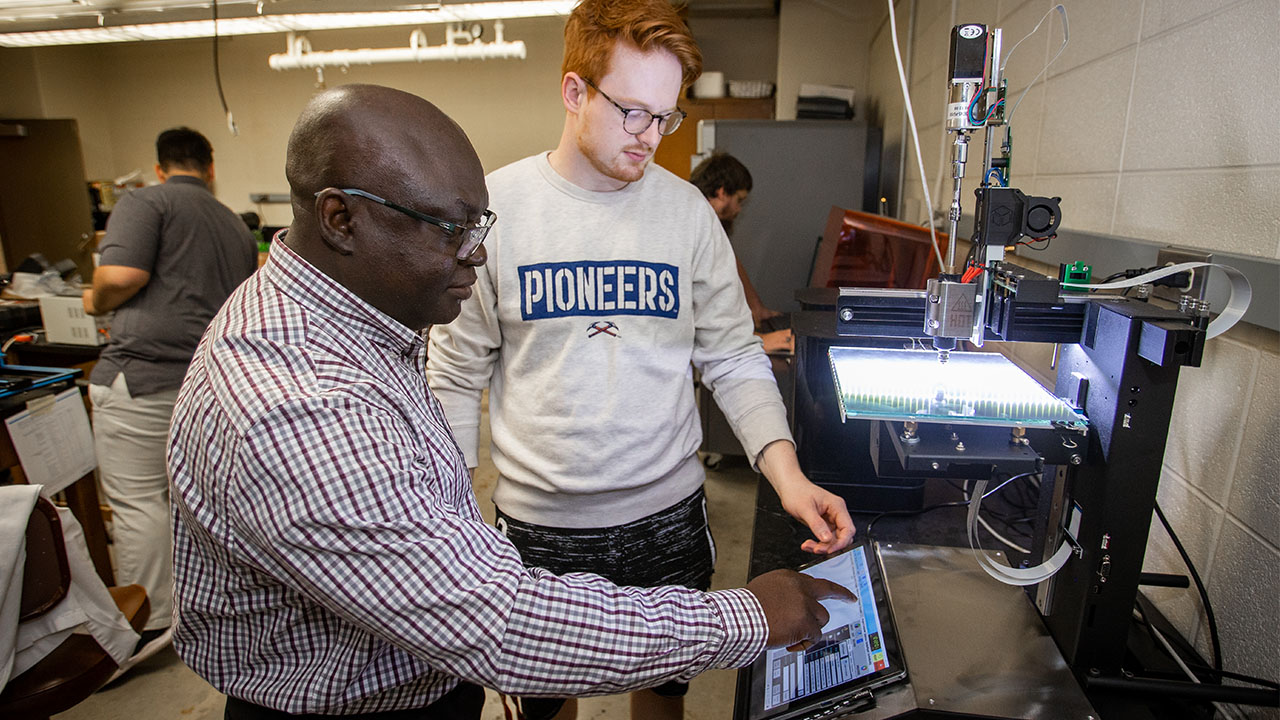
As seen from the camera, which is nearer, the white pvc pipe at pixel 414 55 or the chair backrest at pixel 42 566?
the chair backrest at pixel 42 566

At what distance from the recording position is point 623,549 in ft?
3.88

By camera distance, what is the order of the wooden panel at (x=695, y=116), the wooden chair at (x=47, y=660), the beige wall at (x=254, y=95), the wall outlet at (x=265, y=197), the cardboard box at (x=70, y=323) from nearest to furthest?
the wooden chair at (x=47, y=660), the cardboard box at (x=70, y=323), the wooden panel at (x=695, y=116), the beige wall at (x=254, y=95), the wall outlet at (x=265, y=197)

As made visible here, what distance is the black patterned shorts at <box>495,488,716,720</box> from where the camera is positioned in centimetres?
118

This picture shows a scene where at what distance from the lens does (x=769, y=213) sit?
366 centimetres

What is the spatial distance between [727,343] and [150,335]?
1.85 meters

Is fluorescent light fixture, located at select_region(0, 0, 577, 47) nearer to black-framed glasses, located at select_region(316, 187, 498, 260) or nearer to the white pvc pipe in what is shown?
the white pvc pipe

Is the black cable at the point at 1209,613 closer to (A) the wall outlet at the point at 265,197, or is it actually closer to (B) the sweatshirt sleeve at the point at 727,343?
(B) the sweatshirt sleeve at the point at 727,343

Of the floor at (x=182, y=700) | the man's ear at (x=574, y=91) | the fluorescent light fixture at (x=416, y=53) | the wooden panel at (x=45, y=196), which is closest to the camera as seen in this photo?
the man's ear at (x=574, y=91)

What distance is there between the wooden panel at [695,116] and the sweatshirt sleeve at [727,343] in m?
4.21

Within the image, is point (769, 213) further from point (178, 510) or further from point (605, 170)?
point (178, 510)

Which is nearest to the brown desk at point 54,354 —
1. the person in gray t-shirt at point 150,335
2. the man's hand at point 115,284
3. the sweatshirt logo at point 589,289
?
the person in gray t-shirt at point 150,335

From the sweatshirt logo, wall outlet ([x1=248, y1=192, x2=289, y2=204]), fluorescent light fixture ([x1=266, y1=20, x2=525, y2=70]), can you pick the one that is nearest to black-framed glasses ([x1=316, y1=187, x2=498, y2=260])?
the sweatshirt logo

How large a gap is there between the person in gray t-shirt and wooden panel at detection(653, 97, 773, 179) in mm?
3549

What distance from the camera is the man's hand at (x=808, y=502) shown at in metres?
0.95
